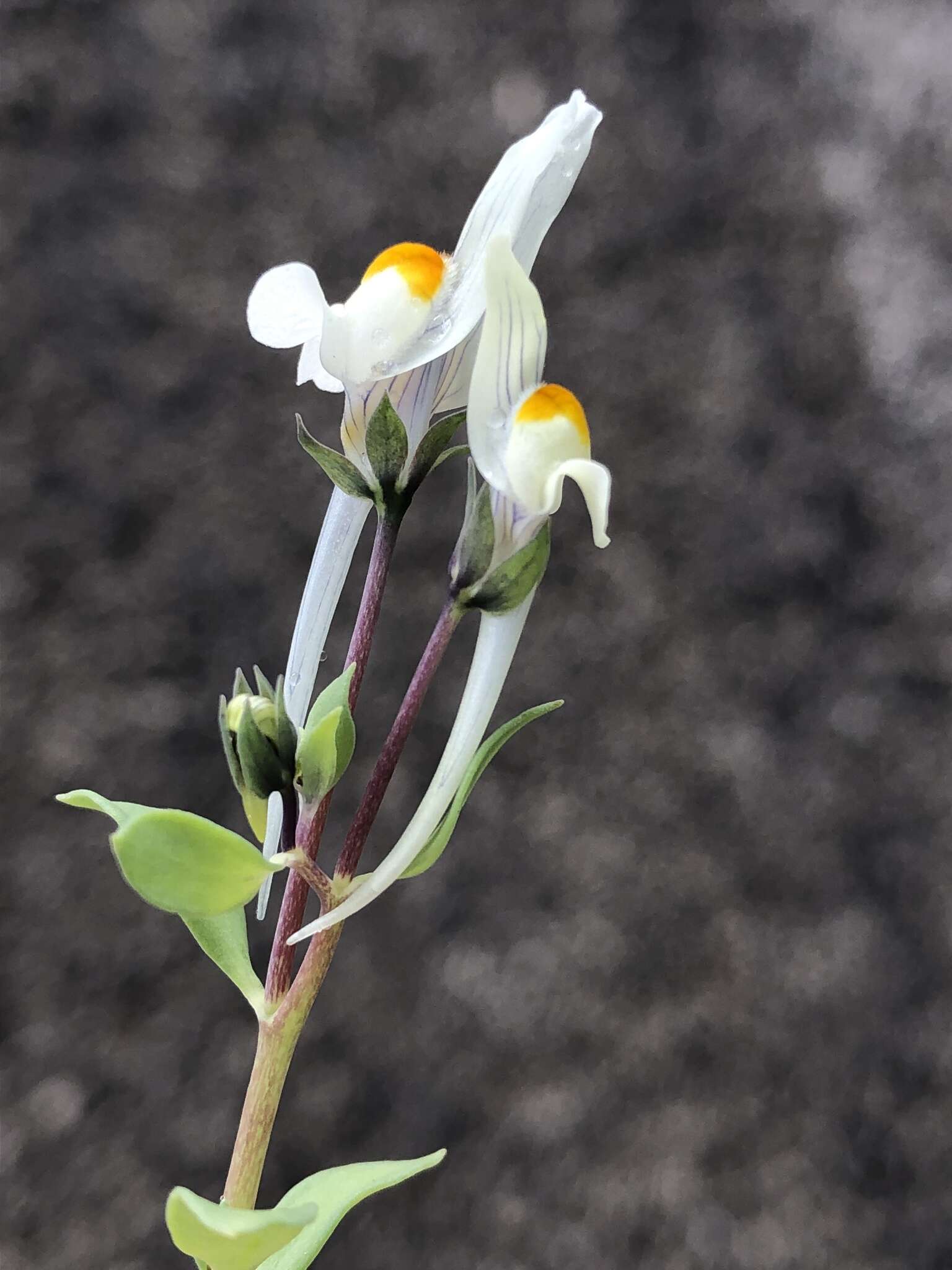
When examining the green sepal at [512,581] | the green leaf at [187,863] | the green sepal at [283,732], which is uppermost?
the green sepal at [512,581]

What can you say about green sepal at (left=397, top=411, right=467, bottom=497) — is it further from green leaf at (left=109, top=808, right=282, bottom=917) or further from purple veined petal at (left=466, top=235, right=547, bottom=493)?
green leaf at (left=109, top=808, right=282, bottom=917)

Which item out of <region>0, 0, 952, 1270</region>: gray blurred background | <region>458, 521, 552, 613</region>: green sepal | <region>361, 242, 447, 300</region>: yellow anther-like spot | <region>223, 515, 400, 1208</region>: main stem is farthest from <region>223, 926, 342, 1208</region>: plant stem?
<region>0, 0, 952, 1270</region>: gray blurred background

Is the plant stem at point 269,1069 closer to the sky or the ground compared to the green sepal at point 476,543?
closer to the ground

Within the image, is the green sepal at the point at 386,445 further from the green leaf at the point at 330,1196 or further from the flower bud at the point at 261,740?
the green leaf at the point at 330,1196

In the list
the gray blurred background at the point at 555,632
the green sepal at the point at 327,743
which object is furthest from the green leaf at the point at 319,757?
the gray blurred background at the point at 555,632

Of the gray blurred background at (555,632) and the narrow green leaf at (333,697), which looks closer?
the narrow green leaf at (333,697)

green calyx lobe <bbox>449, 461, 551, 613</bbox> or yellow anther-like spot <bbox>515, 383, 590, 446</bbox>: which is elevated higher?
yellow anther-like spot <bbox>515, 383, 590, 446</bbox>

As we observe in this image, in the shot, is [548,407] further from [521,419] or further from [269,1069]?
[269,1069]
